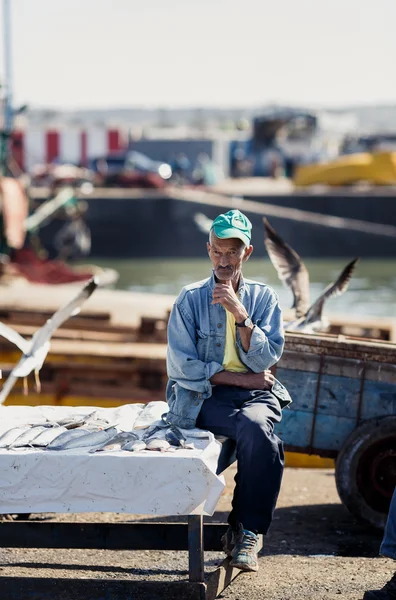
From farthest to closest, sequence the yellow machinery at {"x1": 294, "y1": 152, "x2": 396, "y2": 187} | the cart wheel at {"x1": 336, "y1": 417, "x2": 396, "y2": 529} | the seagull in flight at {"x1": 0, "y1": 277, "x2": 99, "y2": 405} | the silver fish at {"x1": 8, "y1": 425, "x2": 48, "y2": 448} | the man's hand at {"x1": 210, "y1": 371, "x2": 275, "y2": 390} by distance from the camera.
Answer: the yellow machinery at {"x1": 294, "y1": 152, "x2": 396, "y2": 187}
the seagull in flight at {"x1": 0, "y1": 277, "x2": 99, "y2": 405}
the cart wheel at {"x1": 336, "y1": 417, "x2": 396, "y2": 529}
the man's hand at {"x1": 210, "y1": 371, "x2": 275, "y2": 390}
the silver fish at {"x1": 8, "y1": 425, "x2": 48, "y2": 448}

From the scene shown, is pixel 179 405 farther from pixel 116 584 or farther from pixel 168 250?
pixel 168 250

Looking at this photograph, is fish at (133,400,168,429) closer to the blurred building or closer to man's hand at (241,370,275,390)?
man's hand at (241,370,275,390)

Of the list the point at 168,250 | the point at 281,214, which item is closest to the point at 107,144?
the point at 168,250

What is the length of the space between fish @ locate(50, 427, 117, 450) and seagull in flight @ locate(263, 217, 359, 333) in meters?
3.21

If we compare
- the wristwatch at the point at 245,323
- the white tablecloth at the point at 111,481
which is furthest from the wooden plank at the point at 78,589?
the wristwatch at the point at 245,323

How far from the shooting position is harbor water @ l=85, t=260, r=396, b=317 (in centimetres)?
2842

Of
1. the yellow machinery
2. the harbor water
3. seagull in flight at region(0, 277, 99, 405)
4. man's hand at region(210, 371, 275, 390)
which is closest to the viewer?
man's hand at region(210, 371, 275, 390)

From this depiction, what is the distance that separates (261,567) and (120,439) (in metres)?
1.19

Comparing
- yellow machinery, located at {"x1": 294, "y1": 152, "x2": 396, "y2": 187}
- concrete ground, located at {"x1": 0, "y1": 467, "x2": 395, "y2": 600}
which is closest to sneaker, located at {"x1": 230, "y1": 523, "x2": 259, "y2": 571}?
concrete ground, located at {"x1": 0, "y1": 467, "x2": 395, "y2": 600}

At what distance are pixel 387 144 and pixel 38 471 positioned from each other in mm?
65150

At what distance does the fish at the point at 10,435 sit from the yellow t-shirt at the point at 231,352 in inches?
37.4

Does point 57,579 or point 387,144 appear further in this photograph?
point 387,144

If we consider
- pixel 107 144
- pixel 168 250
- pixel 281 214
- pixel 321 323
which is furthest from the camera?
pixel 107 144

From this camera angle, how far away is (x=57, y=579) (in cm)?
480
